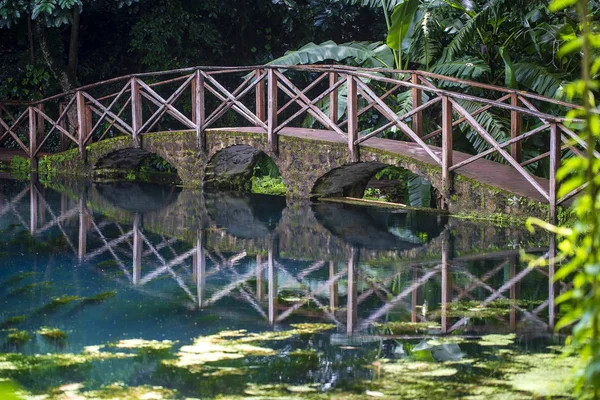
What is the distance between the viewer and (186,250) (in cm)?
784

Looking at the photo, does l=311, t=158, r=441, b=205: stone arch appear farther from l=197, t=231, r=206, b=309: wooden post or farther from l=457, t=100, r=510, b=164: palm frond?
l=197, t=231, r=206, b=309: wooden post

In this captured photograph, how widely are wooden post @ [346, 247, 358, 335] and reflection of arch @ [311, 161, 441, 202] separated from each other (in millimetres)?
3246

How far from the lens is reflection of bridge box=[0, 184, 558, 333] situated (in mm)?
5590

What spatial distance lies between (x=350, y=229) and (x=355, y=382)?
489 centimetres

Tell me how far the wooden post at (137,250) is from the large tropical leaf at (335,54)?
13.4 feet

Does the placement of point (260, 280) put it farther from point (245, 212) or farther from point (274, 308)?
point (245, 212)

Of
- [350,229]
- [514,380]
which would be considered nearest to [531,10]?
[350,229]

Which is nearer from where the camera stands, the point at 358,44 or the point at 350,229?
the point at 350,229

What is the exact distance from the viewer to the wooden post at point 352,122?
10.4 m

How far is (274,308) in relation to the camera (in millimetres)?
5691

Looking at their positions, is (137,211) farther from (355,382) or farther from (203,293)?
(355,382)

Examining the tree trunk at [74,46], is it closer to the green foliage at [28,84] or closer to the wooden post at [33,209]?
the green foliage at [28,84]

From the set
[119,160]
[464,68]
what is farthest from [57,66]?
[464,68]

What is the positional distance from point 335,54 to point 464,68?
6.75ft
